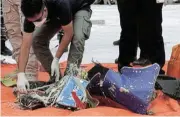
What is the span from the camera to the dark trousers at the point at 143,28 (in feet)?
8.16

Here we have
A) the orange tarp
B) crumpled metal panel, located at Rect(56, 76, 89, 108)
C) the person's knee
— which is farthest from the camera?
the person's knee

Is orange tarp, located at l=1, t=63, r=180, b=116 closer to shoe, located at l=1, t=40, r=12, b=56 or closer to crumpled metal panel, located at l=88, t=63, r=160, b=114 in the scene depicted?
crumpled metal panel, located at l=88, t=63, r=160, b=114

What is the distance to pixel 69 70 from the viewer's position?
2311 mm

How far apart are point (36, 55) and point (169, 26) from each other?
316cm

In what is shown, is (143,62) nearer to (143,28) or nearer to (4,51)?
(143,28)

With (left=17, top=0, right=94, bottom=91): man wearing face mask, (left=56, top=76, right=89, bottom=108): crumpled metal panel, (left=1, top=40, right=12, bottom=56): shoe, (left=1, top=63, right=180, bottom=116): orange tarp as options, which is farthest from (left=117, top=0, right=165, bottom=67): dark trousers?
(left=1, top=40, right=12, bottom=56): shoe

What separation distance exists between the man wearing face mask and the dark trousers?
0.24m

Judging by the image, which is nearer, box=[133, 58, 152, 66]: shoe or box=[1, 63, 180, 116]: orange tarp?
box=[1, 63, 180, 116]: orange tarp

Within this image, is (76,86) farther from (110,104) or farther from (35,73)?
(35,73)

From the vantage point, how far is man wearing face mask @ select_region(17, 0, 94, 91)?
2.09 m

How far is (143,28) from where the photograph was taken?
8.25 ft

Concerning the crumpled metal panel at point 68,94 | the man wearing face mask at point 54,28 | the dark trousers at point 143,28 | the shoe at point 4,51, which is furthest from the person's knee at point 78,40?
the shoe at point 4,51

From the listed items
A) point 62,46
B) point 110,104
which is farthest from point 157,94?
point 62,46

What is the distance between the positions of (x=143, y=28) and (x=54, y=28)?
0.53 metres
